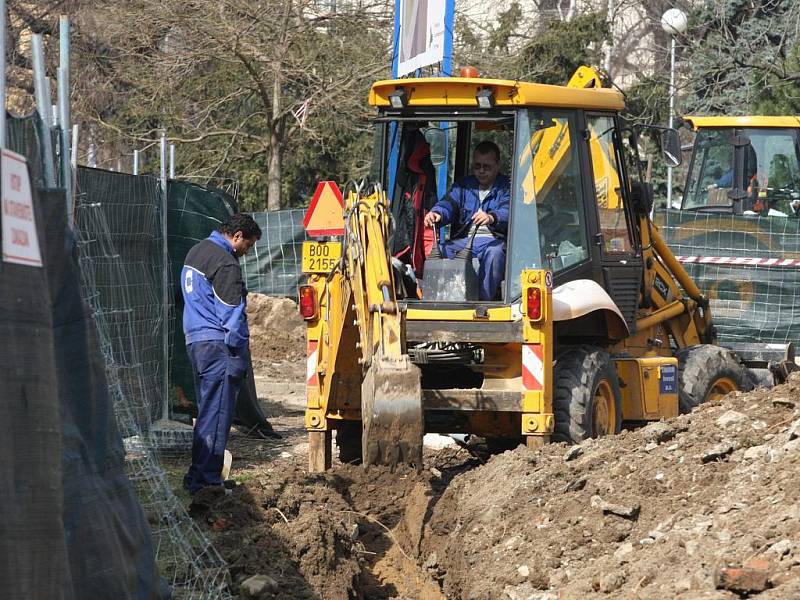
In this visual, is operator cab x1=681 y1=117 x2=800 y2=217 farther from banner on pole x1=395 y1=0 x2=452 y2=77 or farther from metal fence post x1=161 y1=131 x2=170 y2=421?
metal fence post x1=161 y1=131 x2=170 y2=421

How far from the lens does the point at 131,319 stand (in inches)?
412

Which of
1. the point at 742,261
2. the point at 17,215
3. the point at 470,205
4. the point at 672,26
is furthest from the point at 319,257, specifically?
the point at 672,26

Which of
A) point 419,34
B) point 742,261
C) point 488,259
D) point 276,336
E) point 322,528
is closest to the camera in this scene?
point 322,528

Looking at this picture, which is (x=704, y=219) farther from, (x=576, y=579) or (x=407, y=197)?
(x=576, y=579)

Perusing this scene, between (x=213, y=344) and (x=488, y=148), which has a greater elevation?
(x=488, y=148)

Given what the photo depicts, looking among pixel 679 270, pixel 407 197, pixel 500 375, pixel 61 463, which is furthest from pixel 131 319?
pixel 61 463

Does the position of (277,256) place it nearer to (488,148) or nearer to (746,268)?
(746,268)

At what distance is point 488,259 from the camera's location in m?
9.13

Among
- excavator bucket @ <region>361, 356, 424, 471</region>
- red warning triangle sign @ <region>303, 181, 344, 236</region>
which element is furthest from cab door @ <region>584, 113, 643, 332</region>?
red warning triangle sign @ <region>303, 181, 344, 236</region>

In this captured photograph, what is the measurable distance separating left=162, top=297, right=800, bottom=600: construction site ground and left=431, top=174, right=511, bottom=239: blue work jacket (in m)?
1.79

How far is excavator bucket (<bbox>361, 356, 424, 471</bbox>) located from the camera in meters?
7.43

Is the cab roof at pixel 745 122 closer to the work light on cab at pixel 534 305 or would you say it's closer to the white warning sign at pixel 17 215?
the work light on cab at pixel 534 305

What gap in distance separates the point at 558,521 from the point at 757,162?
14.6 meters

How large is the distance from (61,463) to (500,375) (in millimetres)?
4709
